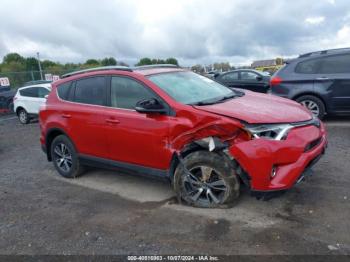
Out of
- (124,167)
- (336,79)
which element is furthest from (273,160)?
(336,79)

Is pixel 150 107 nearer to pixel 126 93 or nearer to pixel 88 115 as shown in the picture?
pixel 126 93

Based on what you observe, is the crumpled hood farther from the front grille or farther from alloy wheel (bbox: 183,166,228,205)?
alloy wheel (bbox: 183,166,228,205)

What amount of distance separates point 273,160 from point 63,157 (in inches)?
141

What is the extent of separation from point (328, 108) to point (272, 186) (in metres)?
5.16

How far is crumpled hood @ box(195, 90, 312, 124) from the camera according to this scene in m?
3.48

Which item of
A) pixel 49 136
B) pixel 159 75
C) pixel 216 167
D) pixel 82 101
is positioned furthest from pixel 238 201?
pixel 49 136

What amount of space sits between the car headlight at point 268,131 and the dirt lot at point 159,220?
0.92 meters

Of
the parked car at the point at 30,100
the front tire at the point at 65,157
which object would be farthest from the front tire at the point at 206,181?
the parked car at the point at 30,100

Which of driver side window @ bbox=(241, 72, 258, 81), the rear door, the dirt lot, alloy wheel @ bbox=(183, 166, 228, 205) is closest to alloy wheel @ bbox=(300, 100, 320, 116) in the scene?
the rear door

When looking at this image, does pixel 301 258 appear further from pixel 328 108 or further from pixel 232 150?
pixel 328 108

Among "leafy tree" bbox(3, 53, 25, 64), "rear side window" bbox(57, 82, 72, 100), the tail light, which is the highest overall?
"leafy tree" bbox(3, 53, 25, 64)

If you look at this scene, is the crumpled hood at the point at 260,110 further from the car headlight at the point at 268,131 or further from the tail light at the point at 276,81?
the tail light at the point at 276,81

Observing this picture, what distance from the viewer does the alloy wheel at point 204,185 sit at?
3.71 metres

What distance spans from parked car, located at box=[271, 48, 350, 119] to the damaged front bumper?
476cm
